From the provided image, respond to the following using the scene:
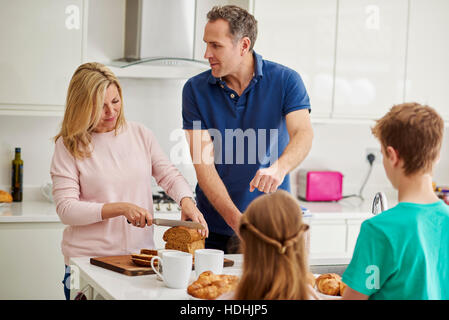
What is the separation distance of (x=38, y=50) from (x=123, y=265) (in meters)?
1.88

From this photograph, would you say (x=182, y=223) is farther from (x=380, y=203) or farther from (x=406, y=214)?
(x=406, y=214)

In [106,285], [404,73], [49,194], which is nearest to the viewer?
[106,285]

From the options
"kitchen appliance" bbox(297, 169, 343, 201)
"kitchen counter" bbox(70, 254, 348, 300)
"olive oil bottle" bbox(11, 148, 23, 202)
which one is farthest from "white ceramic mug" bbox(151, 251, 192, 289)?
"kitchen appliance" bbox(297, 169, 343, 201)

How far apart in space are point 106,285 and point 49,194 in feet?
6.59

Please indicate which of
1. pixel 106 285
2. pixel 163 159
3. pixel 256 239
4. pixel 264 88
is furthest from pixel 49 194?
pixel 256 239

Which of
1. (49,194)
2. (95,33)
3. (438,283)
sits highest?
(95,33)

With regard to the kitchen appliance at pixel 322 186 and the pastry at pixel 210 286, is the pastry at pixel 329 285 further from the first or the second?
the kitchen appliance at pixel 322 186

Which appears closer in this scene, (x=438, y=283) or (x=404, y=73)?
(x=438, y=283)

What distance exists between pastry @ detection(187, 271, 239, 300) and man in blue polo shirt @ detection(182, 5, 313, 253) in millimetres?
633

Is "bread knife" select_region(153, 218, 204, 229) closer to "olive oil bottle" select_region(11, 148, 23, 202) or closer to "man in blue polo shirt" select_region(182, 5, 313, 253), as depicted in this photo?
"man in blue polo shirt" select_region(182, 5, 313, 253)

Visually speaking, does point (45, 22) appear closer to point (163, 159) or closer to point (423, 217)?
point (163, 159)

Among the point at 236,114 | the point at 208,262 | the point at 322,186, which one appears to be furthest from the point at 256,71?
the point at 322,186
